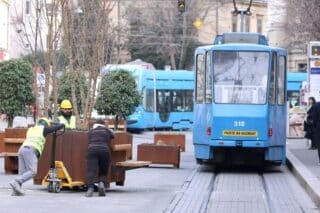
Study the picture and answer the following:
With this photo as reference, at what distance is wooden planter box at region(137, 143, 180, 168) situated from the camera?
995 inches

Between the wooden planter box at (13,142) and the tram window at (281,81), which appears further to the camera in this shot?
the tram window at (281,81)

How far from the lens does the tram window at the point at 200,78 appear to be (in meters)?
24.4

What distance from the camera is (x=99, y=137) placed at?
56.7 feet

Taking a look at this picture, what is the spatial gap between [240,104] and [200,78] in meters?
1.46

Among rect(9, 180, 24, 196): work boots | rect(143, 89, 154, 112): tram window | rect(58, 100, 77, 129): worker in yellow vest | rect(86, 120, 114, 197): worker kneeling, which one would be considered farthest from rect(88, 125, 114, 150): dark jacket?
rect(143, 89, 154, 112): tram window

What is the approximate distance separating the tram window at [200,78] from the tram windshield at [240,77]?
419mm

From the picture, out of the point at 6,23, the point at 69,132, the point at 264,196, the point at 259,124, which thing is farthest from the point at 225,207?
the point at 6,23

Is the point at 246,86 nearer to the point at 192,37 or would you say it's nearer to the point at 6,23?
the point at 6,23

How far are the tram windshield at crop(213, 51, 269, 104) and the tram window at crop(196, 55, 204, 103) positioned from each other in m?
0.42

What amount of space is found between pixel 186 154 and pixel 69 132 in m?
14.8

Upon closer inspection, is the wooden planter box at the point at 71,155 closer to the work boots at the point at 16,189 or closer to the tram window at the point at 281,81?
the work boots at the point at 16,189

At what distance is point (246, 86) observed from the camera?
24.2m

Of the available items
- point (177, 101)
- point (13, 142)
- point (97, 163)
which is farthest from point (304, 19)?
point (97, 163)

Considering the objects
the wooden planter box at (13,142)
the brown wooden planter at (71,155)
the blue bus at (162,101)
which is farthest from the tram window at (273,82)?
the blue bus at (162,101)
